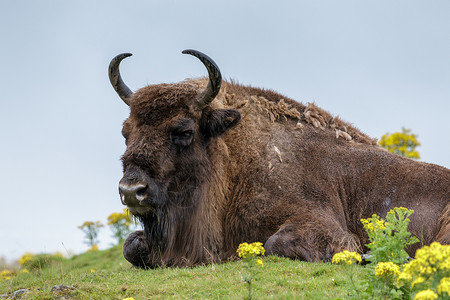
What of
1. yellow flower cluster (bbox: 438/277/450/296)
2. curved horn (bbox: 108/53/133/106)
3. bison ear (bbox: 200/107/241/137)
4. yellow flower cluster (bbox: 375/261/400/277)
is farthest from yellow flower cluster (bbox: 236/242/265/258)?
curved horn (bbox: 108/53/133/106)

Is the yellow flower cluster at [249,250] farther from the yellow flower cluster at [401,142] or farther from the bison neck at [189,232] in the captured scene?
the yellow flower cluster at [401,142]

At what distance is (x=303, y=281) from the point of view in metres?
5.74

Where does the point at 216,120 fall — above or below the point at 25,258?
above

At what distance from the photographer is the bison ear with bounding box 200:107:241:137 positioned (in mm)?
7719

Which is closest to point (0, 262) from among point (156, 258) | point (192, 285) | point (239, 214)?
point (156, 258)

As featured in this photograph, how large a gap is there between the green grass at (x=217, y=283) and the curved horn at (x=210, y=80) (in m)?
2.25

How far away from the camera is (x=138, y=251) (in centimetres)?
789

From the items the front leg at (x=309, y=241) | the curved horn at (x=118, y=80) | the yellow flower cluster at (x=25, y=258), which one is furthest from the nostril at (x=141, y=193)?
the yellow flower cluster at (x=25, y=258)

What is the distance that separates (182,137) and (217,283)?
7.47 ft

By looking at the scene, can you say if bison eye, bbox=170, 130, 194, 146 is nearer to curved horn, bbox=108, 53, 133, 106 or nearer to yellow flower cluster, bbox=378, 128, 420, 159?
curved horn, bbox=108, 53, 133, 106

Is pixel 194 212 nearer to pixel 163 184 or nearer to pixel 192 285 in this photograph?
pixel 163 184

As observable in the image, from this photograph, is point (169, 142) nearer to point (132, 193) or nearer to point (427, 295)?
point (132, 193)

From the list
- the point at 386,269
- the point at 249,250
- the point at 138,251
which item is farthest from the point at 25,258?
the point at 386,269

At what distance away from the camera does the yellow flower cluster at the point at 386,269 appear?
14.2ft
